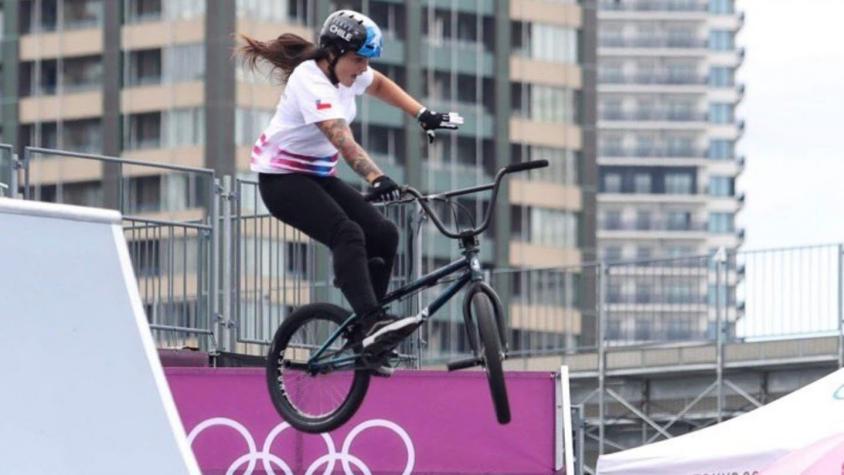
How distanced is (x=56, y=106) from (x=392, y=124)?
1382 centimetres

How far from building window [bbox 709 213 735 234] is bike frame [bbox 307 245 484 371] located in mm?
169289

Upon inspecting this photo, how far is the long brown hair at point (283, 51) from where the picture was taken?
38.6 feet

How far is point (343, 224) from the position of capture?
1178 cm

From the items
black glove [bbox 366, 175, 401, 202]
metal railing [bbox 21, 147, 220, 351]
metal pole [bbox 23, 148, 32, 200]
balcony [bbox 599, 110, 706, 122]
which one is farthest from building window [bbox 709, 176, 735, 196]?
black glove [bbox 366, 175, 401, 202]

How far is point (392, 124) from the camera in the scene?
9162cm

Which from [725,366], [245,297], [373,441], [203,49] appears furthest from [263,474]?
[203,49]

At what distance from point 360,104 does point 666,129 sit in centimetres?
9368

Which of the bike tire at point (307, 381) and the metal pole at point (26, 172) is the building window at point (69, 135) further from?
the bike tire at point (307, 381)

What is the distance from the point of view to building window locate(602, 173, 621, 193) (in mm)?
179750

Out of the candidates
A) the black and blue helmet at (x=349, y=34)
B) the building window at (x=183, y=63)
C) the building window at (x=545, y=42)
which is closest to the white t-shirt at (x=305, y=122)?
the black and blue helmet at (x=349, y=34)

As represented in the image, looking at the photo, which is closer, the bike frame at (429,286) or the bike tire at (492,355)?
the bike tire at (492,355)

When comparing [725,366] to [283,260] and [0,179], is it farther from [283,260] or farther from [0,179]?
[0,179]

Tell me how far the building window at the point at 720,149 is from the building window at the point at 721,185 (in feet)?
5.68

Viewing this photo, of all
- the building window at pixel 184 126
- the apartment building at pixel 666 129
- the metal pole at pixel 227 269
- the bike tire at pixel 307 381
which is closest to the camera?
the bike tire at pixel 307 381
